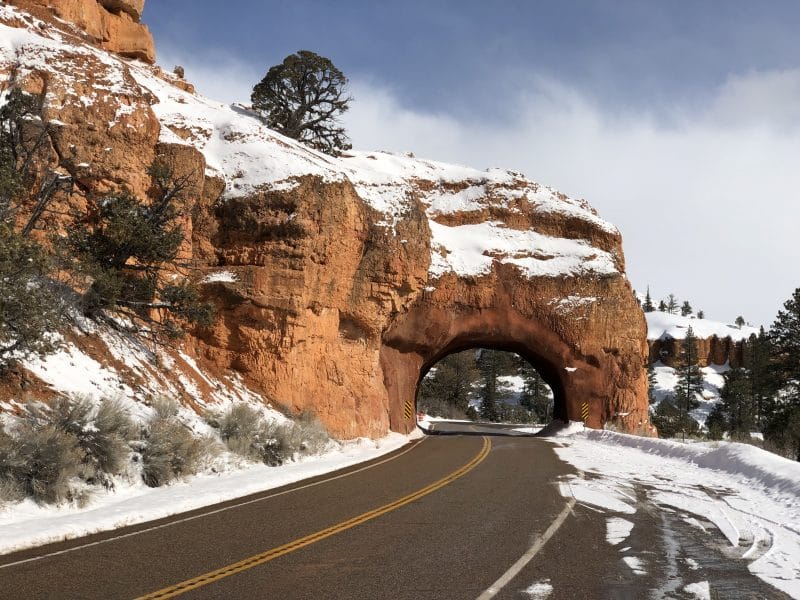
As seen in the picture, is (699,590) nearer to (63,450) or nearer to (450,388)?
(63,450)

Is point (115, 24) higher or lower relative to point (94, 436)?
higher

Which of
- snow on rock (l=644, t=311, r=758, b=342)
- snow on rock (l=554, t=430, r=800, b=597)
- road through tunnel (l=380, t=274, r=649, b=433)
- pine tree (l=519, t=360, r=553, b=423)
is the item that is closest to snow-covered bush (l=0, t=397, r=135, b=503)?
snow on rock (l=554, t=430, r=800, b=597)

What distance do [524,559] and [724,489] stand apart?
850 cm

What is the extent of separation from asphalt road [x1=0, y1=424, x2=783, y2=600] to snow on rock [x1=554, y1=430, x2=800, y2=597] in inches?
36.4

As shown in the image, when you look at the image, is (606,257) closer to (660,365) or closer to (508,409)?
(508,409)

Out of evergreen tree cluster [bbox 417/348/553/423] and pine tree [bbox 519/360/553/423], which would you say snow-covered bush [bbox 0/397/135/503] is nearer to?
evergreen tree cluster [bbox 417/348/553/423]

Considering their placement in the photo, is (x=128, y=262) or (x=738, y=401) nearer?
(x=128, y=262)

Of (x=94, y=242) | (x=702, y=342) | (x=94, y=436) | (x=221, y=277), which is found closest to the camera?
(x=94, y=436)

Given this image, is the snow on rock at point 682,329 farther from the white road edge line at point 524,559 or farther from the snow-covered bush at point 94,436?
the snow-covered bush at point 94,436

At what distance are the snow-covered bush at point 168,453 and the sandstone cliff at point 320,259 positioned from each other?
104 inches

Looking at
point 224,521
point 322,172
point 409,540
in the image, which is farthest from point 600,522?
point 322,172

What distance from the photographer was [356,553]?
750 centimetres

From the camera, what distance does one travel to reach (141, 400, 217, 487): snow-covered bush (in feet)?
40.0

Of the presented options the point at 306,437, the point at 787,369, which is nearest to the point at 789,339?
the point at 787,369
